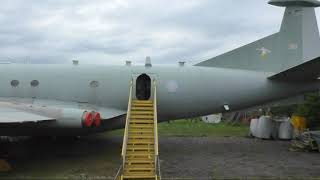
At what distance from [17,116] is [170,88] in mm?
6434

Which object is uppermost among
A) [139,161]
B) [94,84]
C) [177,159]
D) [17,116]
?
[94,84]

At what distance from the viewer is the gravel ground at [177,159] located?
1351 cm

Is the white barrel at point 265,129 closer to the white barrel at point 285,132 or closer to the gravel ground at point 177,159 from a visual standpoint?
the white barrel at point 285,132

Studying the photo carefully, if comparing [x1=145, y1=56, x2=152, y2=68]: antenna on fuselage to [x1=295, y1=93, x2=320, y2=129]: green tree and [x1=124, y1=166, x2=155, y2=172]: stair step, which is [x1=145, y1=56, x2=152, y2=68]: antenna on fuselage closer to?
[x1=124, y1=166, x2=155, y2=172]: stair step

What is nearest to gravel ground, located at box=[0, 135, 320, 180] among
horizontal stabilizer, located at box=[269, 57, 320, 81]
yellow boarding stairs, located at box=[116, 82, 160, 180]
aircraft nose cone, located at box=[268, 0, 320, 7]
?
yellow boarding stairs, located at box=[116, 82, 160, 180]

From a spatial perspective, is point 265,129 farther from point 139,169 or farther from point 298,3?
point 139,169

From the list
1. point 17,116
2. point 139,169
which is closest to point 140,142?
point 139,169

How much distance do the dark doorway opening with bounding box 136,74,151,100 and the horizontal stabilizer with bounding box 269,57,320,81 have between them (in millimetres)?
5110

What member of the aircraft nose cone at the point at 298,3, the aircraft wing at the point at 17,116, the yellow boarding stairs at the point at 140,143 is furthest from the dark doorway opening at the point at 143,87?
the aircraft nose cone at the point at 298,3

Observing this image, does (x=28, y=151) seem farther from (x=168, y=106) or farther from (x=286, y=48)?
(x=286, y=48)

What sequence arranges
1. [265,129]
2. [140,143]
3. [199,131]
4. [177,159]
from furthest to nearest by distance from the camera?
[199,131], [265,129], [177,159], [140,143]

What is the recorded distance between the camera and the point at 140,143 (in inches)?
562

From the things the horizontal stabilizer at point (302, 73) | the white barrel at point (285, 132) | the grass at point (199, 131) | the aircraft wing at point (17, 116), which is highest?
the horizontal stabilizer at point (302, 73)

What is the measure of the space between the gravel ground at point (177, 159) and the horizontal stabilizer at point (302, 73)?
3.11 metres
